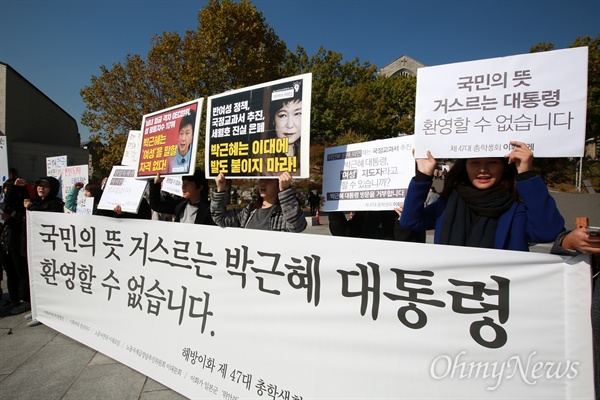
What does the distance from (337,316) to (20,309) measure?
14.3ft

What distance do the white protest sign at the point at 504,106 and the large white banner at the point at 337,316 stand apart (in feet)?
1.81

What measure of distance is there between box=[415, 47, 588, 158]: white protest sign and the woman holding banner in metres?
0.93

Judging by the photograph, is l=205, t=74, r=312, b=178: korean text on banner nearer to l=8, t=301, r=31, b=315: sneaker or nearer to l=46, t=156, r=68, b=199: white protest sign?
l=8, t=301, r=31, b=315: sneaker

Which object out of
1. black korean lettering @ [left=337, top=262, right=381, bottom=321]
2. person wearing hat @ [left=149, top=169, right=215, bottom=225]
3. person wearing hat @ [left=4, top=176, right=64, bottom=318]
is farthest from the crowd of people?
person wearing hat @ [left=4, top=176, right=64, bottom=318]

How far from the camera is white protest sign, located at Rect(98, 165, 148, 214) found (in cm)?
334

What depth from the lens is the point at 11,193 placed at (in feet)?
13.9

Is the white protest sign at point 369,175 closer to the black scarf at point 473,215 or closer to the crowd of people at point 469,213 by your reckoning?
the crowd of people at point 469,213

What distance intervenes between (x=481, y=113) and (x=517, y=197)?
→ 0.46 metres

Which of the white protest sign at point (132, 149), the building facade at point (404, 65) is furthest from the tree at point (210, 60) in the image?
the building facade at point (404, 65)

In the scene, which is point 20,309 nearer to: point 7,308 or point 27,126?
point 7,308

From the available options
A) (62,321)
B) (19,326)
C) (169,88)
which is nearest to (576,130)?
(62,321)

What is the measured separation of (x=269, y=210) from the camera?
267 centimetres

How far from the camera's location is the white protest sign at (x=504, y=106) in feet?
5.09

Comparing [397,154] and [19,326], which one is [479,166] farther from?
Answer: [19,326]
